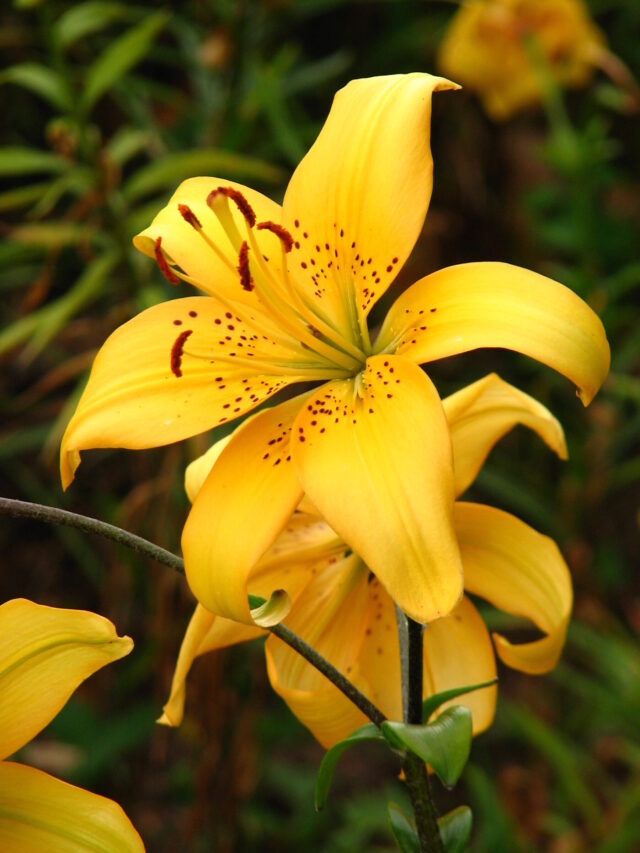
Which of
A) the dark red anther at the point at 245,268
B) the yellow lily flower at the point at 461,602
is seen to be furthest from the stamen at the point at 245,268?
the yellow lily flower at the point at 461,602

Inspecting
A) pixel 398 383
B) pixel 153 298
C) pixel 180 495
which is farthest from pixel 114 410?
pixel 180 495

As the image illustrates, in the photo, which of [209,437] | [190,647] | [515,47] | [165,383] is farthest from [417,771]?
[515,47]

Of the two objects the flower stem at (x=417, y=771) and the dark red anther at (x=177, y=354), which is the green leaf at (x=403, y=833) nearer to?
the flower stem at (x=417, y=771)

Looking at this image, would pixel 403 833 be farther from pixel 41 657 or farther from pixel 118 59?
pixel 118 59

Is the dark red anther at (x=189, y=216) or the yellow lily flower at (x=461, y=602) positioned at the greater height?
the dark red anther at (x=189, y=216)

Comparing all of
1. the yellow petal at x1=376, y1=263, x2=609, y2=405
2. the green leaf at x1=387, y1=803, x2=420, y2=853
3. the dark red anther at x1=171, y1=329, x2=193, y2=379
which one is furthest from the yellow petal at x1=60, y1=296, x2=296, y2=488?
the green leaf at x1=387, y1=803, x2=420, y2=853

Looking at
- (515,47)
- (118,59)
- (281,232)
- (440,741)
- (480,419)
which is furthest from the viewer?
(515,47)

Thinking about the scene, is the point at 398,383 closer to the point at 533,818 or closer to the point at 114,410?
the point at 114,410
